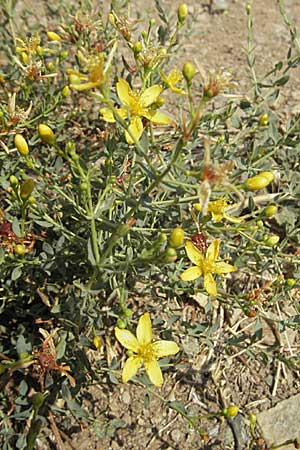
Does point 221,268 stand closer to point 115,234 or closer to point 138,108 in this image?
point 115,234

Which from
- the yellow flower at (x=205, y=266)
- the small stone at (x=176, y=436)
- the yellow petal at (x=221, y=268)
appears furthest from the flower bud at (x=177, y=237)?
the small stone at (x=176, y=436)

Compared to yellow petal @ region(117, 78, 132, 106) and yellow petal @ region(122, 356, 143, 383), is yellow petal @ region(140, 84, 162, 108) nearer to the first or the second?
yellow petal @ region(117, 78, 132, 106)

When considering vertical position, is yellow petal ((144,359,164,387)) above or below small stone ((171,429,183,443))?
above

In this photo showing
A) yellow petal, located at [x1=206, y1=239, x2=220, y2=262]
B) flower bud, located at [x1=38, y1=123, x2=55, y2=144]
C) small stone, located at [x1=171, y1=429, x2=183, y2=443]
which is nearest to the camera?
flower bud, located at [x1=38, y1=123, x2=55, y2=144]

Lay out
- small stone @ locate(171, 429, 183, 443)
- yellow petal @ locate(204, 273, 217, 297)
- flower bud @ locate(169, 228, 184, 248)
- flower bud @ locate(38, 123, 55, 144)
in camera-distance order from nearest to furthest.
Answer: flower bud @ locate(169, 228, 184, 248)
flower bud @ locate(38, 123, 55, 144)
yellow petal @ locate(204, 273, 217, 297)
small stone @ locate(171, 429, 183, 443)

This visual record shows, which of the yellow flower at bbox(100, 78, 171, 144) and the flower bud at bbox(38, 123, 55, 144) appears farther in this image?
the yellow flower at bbox(100, 78, 171, 144)

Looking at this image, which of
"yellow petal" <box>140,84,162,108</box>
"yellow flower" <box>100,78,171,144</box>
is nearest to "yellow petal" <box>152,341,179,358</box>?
"yellow flower" <box>100,78,171,144</box>

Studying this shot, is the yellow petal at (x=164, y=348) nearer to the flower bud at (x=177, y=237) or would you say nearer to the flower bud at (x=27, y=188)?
the flower bud at (x=177, y=237)

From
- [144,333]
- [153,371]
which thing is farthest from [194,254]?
[153,371]
